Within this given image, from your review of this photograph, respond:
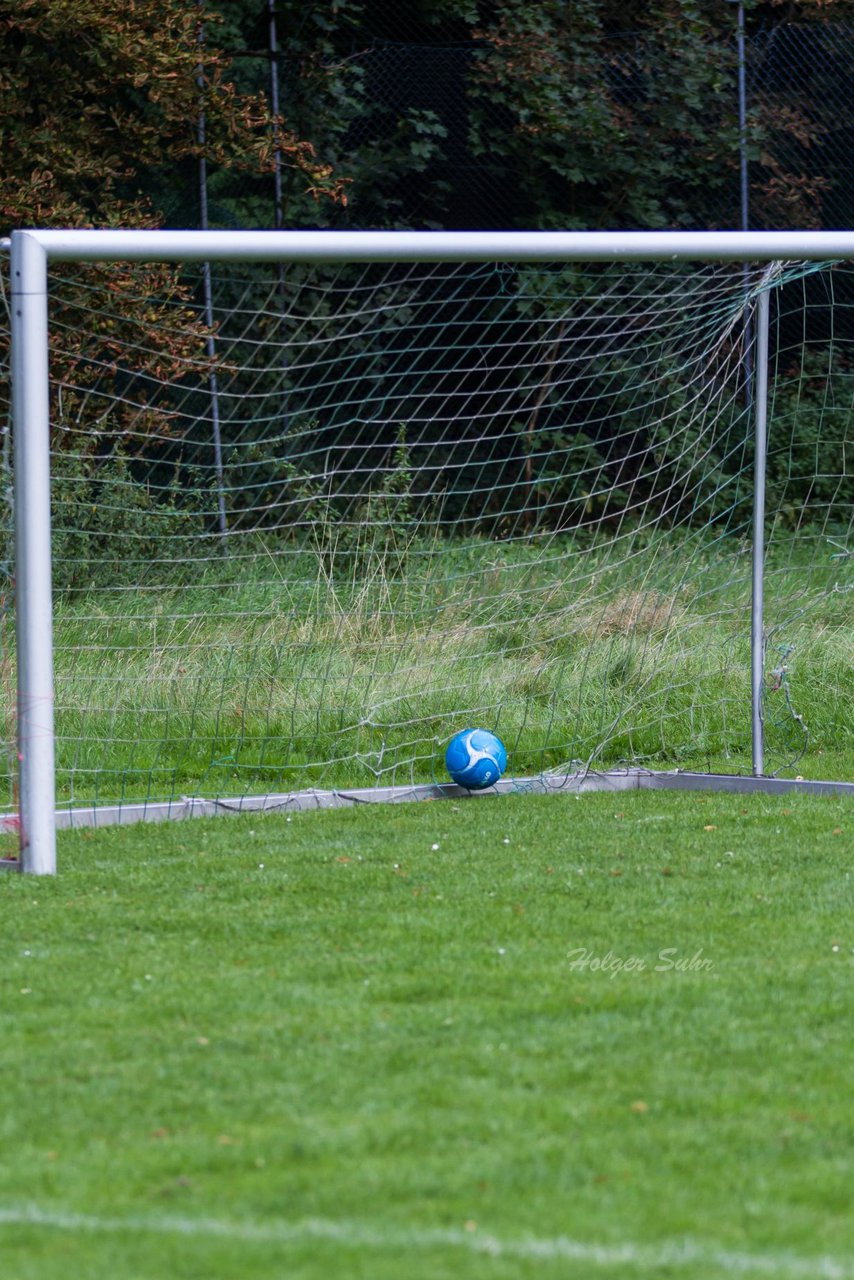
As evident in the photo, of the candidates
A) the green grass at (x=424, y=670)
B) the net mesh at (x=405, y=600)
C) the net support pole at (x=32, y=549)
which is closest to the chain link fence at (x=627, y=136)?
the net mesh at (x=405, y=600)

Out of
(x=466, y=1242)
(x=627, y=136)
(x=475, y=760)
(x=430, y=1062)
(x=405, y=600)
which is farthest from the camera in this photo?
(x=627, y=136)

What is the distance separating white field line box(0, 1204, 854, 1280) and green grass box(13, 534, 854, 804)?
4.49 meters

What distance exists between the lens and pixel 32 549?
5.64 meters

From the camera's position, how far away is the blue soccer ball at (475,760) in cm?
718

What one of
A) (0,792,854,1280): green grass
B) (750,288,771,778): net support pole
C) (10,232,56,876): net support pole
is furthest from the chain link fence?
(0,792,854,1280): green grass

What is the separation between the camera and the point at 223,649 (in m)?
8.33

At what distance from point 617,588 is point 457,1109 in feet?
18.7

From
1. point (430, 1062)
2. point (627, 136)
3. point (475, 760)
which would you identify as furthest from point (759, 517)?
point (627, 136)

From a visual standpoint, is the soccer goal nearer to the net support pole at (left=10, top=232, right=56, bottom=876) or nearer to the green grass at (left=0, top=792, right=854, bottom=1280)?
the net support pole at (left=10, top=232, right=56, bottom=876)

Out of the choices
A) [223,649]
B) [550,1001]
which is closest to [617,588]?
[223,649]

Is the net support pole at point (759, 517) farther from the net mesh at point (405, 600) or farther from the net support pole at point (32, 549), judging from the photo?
the net support pole at point (32, 549)

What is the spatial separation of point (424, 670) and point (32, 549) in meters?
3.08

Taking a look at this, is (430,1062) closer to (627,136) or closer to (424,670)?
(424,670)

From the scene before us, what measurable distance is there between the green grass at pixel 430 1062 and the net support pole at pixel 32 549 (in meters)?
0.31
